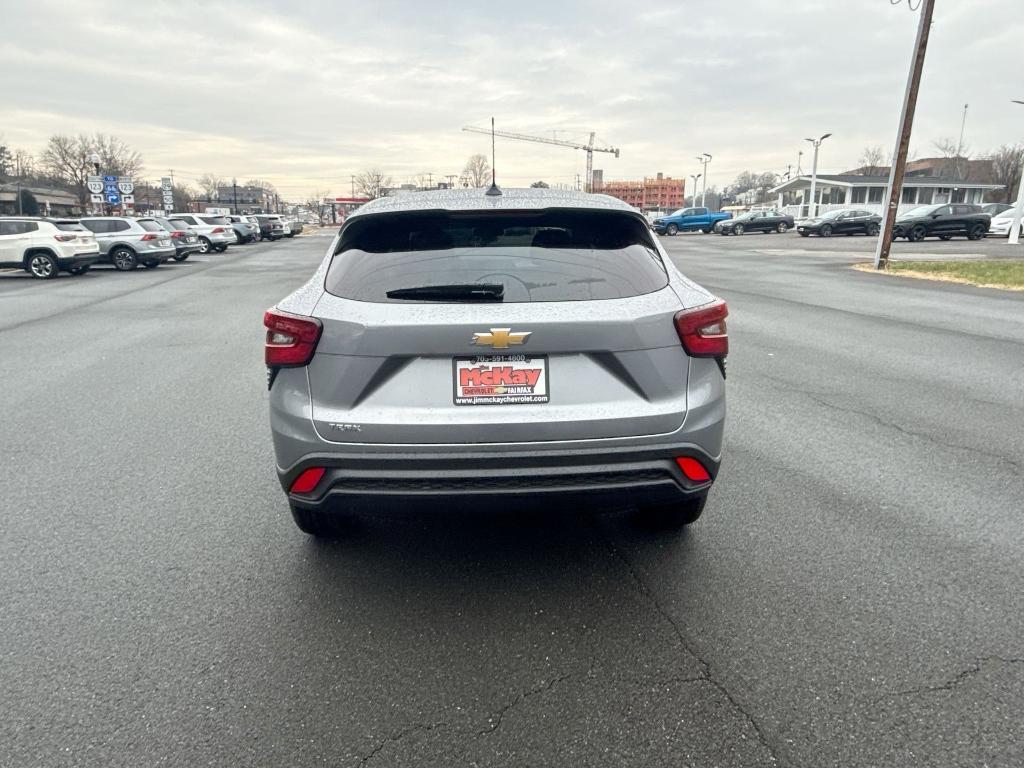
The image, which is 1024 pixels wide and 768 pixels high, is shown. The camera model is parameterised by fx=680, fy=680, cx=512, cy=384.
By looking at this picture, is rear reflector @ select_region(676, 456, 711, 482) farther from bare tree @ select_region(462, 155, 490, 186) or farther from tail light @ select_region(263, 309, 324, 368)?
bare tree @ select_region(462, 155, 490, 186)

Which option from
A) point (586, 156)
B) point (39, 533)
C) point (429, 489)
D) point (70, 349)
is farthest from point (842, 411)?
point (586, 156)

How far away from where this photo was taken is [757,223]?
4628 cm

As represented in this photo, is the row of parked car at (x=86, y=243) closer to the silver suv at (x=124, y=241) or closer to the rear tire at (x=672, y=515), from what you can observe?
the silver suv at (x=124, y=241)

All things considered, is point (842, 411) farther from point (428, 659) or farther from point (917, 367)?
point (428, 659)

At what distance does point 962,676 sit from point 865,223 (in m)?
42.6

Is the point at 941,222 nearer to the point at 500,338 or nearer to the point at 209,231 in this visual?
the point at 209,231

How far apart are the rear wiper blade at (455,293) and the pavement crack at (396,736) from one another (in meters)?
1.57

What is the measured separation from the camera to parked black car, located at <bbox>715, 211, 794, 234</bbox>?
152ft

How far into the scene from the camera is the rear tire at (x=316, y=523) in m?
3.31

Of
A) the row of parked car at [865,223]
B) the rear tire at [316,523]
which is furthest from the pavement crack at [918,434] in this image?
the row of parked car at [865,223]

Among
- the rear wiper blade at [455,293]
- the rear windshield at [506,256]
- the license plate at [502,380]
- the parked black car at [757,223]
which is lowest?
the parked black car at [757,223]

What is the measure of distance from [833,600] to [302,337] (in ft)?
8.29

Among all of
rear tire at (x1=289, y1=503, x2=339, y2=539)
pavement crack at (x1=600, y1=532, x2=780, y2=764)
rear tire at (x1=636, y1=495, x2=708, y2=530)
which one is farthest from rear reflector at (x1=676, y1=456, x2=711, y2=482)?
rear tire at (x1=289, y1=503, x2=339, y2=539)

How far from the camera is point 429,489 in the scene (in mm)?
2705
